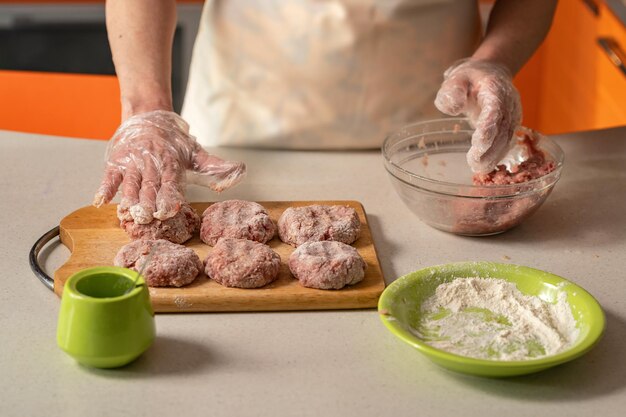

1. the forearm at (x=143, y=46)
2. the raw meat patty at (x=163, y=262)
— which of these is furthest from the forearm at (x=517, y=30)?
the raw meat patty at (x=163, y=262)

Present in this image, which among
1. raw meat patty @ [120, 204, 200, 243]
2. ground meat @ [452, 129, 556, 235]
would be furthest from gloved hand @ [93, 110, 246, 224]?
ground meat @ [452, 129, 556, 235]

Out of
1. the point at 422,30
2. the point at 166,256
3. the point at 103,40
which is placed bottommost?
the point at 103,40

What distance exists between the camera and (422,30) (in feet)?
5.92

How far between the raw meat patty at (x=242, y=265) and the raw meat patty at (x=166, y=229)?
0.11m

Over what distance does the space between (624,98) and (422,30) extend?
1.11 metres

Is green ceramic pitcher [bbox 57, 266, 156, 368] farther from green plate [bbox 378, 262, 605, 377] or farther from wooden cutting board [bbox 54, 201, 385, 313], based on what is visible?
green plate [bbox 378, 262, 605, 377]

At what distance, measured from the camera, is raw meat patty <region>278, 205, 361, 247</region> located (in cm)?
141

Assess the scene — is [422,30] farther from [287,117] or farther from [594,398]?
[594,398]

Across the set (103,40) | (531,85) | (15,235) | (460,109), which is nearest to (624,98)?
(531,85)

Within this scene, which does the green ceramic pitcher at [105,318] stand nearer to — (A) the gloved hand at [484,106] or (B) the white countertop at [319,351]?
(B) the white countertop at [319,351]

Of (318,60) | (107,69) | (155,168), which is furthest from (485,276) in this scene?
(107,69)

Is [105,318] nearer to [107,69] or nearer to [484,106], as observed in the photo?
[484,106]

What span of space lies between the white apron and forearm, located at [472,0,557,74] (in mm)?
71

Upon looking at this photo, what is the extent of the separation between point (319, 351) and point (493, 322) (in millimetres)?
254
